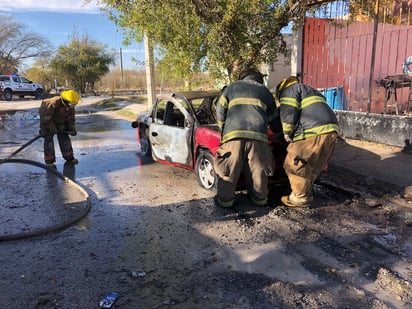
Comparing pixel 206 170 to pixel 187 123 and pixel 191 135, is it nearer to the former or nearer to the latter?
pixel 191 135

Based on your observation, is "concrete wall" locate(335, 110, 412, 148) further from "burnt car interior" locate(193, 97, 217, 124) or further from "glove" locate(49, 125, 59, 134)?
"glove" locate(49, 125, 59, 134)

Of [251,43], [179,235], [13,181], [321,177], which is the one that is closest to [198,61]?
[251,43]

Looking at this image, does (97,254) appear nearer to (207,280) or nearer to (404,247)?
(207,280)

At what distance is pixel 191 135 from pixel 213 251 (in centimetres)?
250

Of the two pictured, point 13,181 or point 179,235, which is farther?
point 13,181

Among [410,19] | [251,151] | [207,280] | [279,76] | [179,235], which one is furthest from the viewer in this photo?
[279,76]

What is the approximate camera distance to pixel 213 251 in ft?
12.2

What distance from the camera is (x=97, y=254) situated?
3723 mm

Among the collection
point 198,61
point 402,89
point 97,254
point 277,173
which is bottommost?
point 97,254

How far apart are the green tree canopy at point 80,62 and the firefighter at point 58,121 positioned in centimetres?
2985

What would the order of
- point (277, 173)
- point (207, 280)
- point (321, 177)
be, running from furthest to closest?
point (321, 177)
point (277, 173)
point (207, 280)

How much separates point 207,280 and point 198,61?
5712 mm

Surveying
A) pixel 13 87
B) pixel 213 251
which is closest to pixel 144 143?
pixel 213 251

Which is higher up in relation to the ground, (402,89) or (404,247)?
(402,89)
